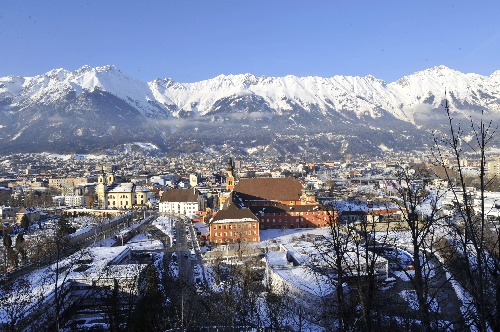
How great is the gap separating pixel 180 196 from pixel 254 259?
573 inches

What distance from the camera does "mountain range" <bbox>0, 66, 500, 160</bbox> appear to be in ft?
359

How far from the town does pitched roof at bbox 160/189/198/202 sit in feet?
0.24

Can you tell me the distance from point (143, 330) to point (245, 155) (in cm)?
9496

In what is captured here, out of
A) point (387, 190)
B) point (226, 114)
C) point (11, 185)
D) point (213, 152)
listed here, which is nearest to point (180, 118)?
point (226, 114)

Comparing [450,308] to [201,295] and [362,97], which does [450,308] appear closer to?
[201,295]

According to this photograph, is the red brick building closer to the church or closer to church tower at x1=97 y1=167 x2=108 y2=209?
the church

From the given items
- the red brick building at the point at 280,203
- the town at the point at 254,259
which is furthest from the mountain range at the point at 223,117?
the town at the point at 254,259

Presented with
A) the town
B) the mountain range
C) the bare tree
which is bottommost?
the town

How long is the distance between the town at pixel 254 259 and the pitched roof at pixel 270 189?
0.06 meters

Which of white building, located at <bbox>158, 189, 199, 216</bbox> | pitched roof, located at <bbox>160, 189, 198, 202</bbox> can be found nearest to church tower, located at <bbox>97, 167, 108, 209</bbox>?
white building, located at <bbox>158, 189, 199, 216</bbox>

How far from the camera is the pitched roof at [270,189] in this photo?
80.3ft

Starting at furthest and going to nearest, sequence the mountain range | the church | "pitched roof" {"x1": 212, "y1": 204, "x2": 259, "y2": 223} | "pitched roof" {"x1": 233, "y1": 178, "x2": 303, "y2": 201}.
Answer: the mountain range → the church → "pitched roof" {"x1": 233, "y1": 178, "x2": 303, "y2": 201} → "pitched roof" {"x1": 212, "y1": 204, "x2": 259, "y2": 223}

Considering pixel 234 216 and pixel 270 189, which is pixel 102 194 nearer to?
pixel 270 189

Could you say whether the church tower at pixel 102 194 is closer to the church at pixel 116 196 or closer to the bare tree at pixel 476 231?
the church at pixel 116 196
